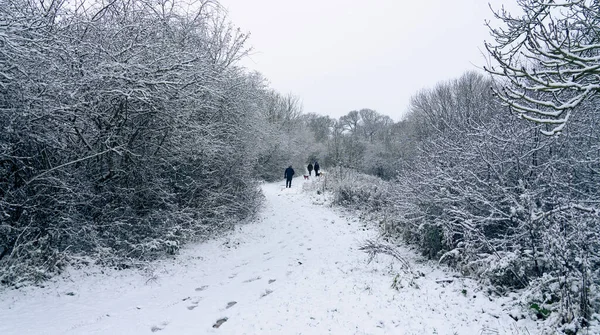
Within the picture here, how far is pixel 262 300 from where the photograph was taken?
212 inches

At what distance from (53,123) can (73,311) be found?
295cm

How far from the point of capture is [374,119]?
67.2m

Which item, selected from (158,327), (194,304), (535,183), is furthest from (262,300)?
(535,183)

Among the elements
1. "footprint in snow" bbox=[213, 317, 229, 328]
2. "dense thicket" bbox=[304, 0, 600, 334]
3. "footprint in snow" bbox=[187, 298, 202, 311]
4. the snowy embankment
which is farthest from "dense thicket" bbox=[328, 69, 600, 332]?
"footprint in snow" bbox=[187, 298, 202, 311]

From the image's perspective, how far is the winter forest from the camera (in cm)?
401

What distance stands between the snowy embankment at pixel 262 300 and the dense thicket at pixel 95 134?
2.33 ft

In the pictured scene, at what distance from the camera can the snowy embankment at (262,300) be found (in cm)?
436

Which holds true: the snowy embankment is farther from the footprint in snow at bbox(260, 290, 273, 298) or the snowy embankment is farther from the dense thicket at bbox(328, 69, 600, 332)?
the dense thicket at bbox(328, 69, 600, 332)

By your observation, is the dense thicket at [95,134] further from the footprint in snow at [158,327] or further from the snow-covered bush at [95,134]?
the footprint in snow at [158,327]

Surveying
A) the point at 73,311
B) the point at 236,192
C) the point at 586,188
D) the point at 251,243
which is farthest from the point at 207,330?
the point at 236,192

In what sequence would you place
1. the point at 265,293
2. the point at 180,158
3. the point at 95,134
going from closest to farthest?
the point at 265,293, the point at 95,134, the point at 180,158

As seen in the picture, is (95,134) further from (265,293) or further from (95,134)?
(265,293)

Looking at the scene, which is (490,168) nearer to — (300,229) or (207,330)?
(207,330)

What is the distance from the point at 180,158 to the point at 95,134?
6.82 feet
